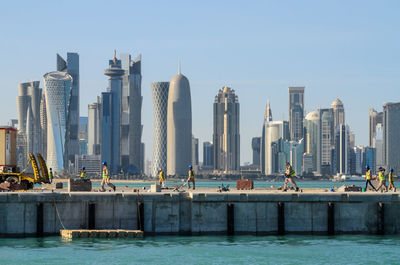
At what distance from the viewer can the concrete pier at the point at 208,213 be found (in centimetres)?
4384

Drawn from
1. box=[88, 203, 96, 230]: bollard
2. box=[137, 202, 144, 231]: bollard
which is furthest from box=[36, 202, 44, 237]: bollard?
box=[137, 202, 144, 231]: bollard

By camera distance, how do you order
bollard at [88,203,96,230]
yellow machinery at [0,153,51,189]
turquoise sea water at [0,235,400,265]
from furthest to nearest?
yellow machinery at [0,153,51,189]
bollard at [88,203,96,230]
turquoise sea water at [0,235,400,265]

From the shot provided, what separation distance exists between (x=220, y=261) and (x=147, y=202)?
704 cm

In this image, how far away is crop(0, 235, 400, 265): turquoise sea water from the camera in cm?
3916

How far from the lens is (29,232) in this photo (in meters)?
43.5

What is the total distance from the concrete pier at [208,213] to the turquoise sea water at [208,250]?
0.56 meters

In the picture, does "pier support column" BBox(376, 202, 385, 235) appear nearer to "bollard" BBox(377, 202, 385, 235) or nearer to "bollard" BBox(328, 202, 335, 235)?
"bollard" BBox(377, 202, 385, 235)

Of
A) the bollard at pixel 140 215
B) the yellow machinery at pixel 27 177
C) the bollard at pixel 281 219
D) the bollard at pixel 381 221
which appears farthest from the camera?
the yellow machinery at pixel 27 177

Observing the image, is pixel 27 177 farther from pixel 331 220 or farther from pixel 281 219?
pixel 331 220

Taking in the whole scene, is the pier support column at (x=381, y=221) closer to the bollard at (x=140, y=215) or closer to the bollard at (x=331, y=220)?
the bollard at (x=331, y=220)

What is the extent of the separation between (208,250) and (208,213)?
3.40m

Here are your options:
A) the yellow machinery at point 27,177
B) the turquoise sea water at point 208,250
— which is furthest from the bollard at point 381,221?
the yellow machinery at point 27,177

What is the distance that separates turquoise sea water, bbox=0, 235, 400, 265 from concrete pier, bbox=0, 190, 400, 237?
564 millimetres

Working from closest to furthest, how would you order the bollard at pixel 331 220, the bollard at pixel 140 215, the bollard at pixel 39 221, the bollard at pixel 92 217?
the bollard at pixel 39 221
the bollard at pixel 92 217
the bollard at pixel 140 215
the bollard at pixel 331 220
